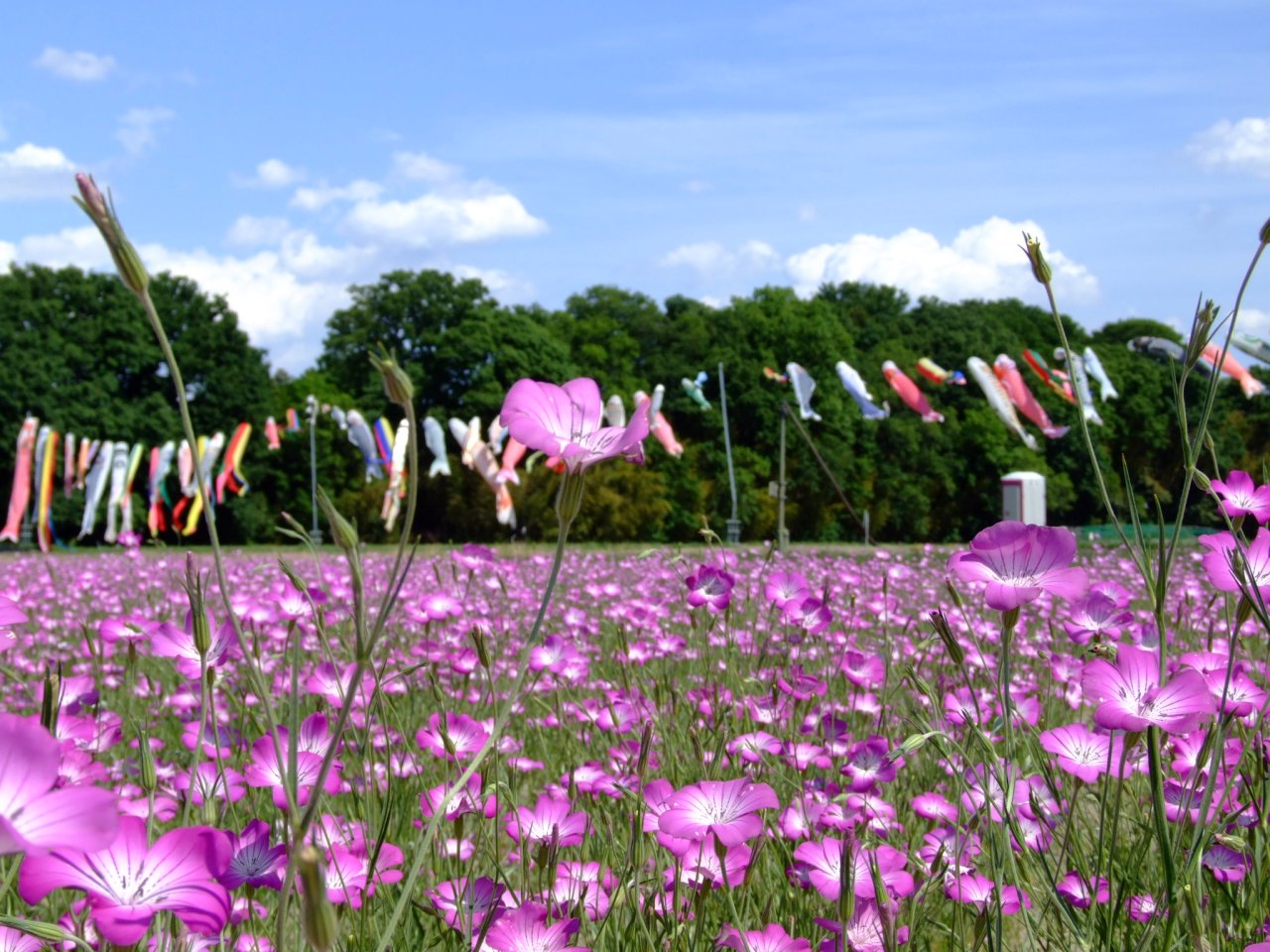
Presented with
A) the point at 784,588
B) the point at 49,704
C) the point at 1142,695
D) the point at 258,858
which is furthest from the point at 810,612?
the point at 49,704

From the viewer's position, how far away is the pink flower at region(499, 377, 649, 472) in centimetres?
97

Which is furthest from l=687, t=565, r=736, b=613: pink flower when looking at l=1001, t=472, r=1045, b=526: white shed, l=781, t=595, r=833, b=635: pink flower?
l=1001, t=472, r=1045, b=526: white shed

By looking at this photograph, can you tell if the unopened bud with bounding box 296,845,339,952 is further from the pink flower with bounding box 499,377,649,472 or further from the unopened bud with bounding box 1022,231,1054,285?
the unopened bud with bounding box 1022,231,1054,285

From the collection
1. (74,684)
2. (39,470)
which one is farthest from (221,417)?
(74,684)

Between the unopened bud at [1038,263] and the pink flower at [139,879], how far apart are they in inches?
37.9

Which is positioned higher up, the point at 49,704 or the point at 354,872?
the point at 49,704

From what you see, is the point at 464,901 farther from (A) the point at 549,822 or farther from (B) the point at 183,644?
(B) the point at 183,644

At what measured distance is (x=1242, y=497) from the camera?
1687mm

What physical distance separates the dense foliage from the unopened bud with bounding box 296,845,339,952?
27673mm

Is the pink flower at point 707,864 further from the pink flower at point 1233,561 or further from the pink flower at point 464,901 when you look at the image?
the pink flower at point 1233,561

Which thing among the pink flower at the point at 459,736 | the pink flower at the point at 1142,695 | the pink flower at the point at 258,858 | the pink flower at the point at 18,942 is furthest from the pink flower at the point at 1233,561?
the pink flower at the point at 18,942

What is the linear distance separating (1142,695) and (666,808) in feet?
1.82

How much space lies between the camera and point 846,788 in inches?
90.1

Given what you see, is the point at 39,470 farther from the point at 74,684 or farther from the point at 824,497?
the point at 74,684
